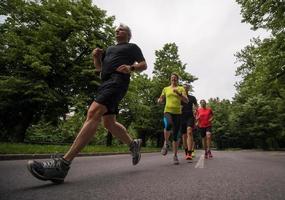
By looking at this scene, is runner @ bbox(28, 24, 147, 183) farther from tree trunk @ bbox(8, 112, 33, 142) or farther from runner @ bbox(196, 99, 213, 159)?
tree trunk @ bbox(8, 112, 33, 142)

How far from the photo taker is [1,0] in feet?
80.8

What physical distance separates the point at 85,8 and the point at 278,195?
2431cm

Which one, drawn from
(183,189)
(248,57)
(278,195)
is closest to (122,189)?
(183,189)

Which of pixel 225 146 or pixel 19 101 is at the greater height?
pixel 225 146

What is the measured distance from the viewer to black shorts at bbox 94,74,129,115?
4.46m

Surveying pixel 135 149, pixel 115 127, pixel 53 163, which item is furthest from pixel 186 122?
pixel 53 163

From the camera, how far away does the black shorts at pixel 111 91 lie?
4464 millimetres

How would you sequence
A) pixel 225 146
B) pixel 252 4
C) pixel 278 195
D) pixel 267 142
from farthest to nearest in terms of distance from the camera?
pixel 225 146 < pixel 267 142 < pixel 252 4 < pixel 278 195

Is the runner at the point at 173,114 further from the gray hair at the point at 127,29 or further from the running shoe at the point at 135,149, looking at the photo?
the gray hair at the point at 127,29

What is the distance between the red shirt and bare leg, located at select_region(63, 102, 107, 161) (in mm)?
7581

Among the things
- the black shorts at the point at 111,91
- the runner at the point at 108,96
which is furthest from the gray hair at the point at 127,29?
the black shorts at the point at 111,91

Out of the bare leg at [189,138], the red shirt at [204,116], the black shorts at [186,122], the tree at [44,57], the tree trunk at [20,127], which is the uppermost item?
the tree at [44,57]

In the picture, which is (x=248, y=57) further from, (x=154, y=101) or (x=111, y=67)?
(x=111, y=67)

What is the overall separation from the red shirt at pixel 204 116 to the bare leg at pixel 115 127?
6.55 meters
